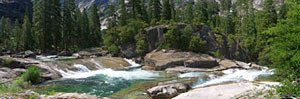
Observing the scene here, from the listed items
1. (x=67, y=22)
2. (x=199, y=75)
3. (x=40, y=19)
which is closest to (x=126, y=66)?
(x=199, y=75)

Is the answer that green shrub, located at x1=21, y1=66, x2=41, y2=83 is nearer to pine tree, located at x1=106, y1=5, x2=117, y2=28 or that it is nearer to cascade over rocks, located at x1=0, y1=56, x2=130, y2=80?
cascade over rocks, located at x1=0, y1=56, x2=130, y2=80

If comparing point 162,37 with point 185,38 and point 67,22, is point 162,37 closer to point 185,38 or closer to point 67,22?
point 185,38

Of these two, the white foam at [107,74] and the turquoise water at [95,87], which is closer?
the turquoise water at [95,87]

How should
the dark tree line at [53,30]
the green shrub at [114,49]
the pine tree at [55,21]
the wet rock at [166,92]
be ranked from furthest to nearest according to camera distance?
the pine tree at [55,21] → the dark tree line at [53,30] → the green shrub at [114,49] → the wet rock at [166,92]

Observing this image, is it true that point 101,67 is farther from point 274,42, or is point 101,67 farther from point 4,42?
point 4,42

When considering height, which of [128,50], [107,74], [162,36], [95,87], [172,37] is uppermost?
[162,36]

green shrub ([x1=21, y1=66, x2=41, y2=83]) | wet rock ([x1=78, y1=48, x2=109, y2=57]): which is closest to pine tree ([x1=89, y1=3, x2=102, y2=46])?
wet rock ([x1=78, y1=48, x2=109, y2=57])

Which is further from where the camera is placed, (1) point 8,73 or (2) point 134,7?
(2) point 134,7

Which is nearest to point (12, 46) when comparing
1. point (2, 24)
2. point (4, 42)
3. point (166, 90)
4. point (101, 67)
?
point (4, 42)

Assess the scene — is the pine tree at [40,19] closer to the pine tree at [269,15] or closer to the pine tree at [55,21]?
the pine tree at [55,21]

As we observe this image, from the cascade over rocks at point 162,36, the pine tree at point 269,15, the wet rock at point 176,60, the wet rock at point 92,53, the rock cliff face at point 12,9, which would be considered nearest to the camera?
the wet rock at point 176,60

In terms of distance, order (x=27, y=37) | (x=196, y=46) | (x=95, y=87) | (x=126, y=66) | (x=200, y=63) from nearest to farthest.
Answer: (x=95, y=87), (x=200, y=63), (x=126, y=66), (x=196, y=46), (x=27, y=37)

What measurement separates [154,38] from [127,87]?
65.6 ft

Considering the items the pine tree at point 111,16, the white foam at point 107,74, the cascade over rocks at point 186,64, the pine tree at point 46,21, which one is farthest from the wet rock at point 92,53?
the white foam at point 107,74
